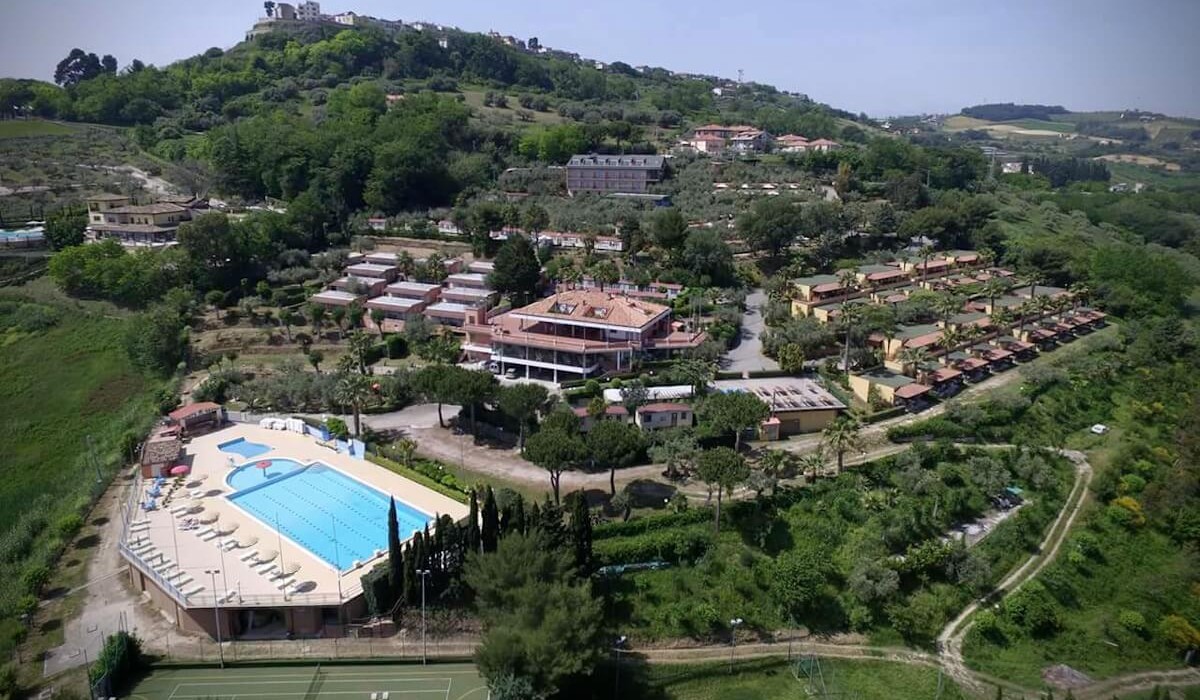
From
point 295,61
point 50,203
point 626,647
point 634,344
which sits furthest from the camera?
point 295,61

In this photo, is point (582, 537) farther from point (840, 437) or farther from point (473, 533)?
point (840, 437)

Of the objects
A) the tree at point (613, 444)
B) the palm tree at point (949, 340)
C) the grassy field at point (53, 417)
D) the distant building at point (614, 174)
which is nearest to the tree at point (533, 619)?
the tree at point (613, 444)

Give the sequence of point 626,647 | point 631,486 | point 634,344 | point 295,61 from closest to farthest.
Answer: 1. point 626,647
2. point 631,486
3. point 634,344
4. point 295,61

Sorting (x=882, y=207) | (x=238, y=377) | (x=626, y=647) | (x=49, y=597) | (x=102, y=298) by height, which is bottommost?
(x=626, y=647)

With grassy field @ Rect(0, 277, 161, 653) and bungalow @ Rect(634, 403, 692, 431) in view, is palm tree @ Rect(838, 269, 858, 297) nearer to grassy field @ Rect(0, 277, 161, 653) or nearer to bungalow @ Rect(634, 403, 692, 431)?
bungalow @ Rect(634, 403, 692, 431)

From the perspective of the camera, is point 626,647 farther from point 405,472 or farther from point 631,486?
point 405,472

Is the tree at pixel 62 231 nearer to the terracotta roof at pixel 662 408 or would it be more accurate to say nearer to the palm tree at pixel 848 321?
the terracotta roof at pixel 662 408

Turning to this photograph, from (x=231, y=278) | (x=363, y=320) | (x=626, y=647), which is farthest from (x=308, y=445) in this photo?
(x=231, y=278)
